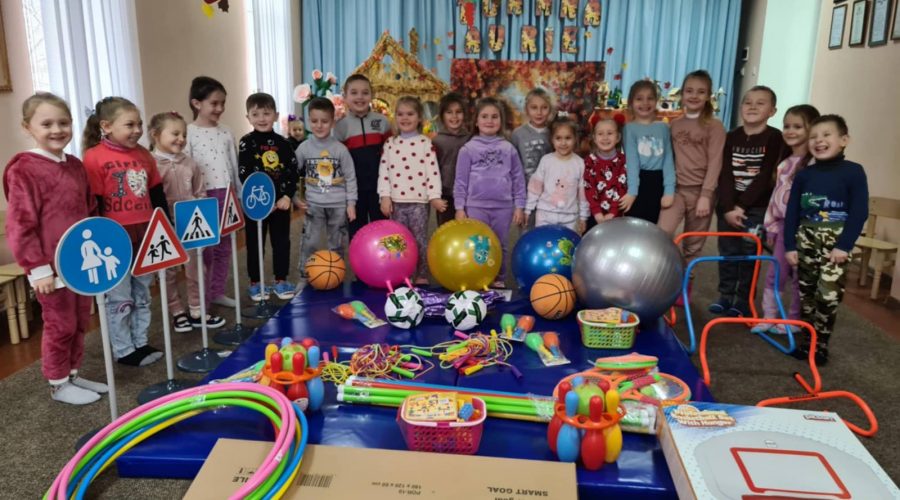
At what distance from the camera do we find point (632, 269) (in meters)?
2.65

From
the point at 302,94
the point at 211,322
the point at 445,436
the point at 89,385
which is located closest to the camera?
the point at 445,436

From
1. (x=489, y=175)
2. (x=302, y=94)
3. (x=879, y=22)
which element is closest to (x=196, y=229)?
(x=489, y=175)

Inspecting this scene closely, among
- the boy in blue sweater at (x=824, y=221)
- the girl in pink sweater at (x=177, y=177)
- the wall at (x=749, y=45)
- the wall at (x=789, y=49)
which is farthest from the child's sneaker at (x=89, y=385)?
the wall at (x=749, y=45)

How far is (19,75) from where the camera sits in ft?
12.0

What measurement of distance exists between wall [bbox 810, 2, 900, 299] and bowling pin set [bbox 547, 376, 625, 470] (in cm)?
391

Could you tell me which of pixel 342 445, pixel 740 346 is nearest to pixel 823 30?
pixel 740 346

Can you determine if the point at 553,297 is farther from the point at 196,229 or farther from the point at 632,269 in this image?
the point at 196,229

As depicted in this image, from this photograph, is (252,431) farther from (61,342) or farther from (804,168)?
(804,168)

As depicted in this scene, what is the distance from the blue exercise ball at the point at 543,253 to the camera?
10.4 feet

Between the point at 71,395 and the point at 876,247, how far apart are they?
529cm

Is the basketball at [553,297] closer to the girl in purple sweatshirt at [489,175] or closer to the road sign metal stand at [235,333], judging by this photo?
the girl in purple sweatshirt at [489,175]

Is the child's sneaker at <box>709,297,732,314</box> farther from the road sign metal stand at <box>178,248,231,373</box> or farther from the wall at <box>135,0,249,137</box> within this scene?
the wall at <box>135,0,249,137</box>

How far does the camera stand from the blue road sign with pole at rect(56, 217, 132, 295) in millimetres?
1997

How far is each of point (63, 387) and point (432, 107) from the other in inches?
248
